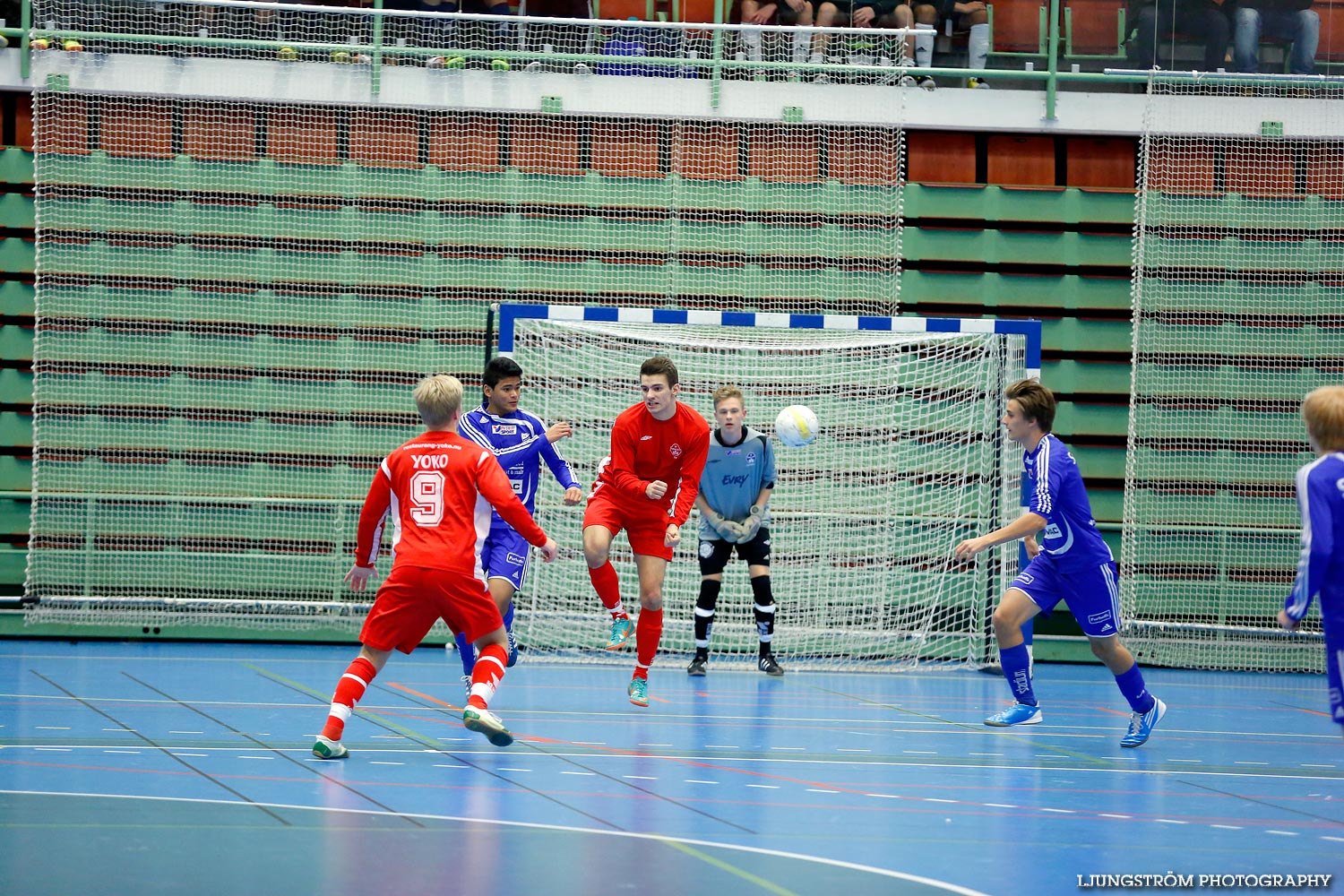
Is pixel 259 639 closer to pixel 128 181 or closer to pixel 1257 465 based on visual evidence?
pixel 128 181

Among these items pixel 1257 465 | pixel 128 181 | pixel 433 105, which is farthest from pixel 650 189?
pixel 1257 465

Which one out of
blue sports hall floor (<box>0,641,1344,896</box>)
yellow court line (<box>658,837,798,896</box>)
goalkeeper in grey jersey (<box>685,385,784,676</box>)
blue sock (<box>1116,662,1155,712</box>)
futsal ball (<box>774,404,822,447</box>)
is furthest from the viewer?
goalkeeper in grey jersey (<box>685,385,784,676</box>)

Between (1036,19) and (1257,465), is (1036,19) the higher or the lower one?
the higher one

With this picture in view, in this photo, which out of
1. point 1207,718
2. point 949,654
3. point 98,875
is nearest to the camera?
point 98,875

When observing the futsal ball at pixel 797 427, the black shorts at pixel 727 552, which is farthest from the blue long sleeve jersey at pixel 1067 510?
the black shorts at pixel 727 552

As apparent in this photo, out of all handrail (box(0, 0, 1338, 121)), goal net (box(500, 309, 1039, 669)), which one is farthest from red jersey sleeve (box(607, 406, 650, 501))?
handrail (box(0, 0, 1338, 121))

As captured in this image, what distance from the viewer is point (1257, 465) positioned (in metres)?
12.5

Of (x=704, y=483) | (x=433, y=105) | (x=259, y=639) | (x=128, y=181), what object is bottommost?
(x=259, y=639)

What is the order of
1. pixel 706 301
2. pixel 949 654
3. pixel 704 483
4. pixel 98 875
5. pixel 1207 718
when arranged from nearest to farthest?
pixel 98 875 < pixel 1207 718 < pixel 704 483 < pixel 949 654 < pixel 706 301

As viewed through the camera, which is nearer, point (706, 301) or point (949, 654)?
point (949, 654)

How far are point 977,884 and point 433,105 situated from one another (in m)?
10.0

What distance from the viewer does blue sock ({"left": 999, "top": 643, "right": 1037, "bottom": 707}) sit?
25.8 ft

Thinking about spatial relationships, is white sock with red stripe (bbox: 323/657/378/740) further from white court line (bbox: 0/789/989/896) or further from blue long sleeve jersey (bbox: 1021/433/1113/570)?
blue long sleeve jersey (bbox: 1021/433/1113/570)

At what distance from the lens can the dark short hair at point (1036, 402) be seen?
295 inches
